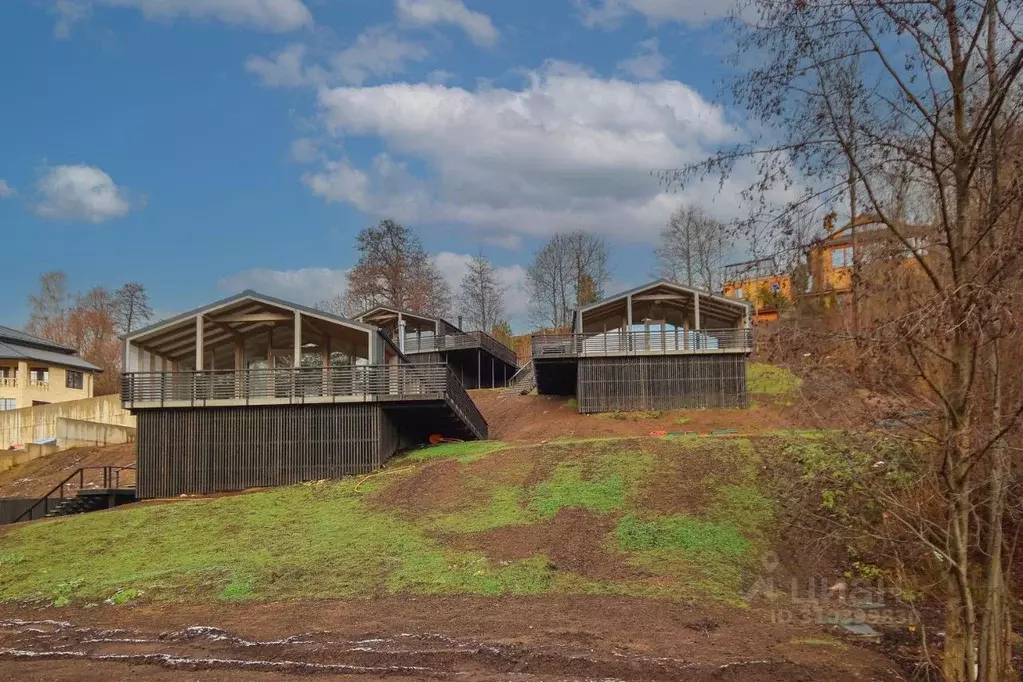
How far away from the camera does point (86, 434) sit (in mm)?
38531

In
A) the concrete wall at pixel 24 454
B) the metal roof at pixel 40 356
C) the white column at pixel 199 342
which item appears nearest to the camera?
the white column at pixel 199 342

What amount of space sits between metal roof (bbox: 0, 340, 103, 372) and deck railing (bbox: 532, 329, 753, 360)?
34091mm

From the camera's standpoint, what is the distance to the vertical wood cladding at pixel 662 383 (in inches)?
1184

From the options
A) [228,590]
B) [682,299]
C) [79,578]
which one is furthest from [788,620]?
[682,299]

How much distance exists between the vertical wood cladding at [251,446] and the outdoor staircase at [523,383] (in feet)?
59.0

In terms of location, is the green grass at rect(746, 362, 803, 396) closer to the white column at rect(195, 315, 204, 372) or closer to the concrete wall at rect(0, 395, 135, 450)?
the white column at rect(195, 315, 204, 372)

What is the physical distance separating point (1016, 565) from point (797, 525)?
136 inches

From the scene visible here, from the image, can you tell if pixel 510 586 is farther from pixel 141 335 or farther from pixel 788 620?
pixel 141 335

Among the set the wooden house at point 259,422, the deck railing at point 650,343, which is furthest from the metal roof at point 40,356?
the deck railing at point 650,343

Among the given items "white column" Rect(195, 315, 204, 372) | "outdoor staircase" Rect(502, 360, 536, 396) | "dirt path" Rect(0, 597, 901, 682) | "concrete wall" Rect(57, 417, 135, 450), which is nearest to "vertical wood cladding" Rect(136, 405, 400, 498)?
"white column" Rect(195, 315, 204, 372)

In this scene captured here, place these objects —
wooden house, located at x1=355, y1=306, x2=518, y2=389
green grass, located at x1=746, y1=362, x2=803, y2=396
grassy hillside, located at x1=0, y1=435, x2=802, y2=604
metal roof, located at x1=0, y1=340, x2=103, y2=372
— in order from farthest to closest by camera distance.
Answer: metal roof, located at x1=0, y1=340, x2=103, y2=372 → wooden house, located at x1=355, y1=306, x2=518, y2=389 → green grass, located at x1=746, y1=362, x2=803, y2=396 → grassy hillside, located at x1=0, y1=435, x2=802, y2=604

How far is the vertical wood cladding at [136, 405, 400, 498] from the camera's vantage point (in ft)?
71.5

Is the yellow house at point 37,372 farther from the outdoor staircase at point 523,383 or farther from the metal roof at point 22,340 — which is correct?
the outdoor staircase at point 523,383

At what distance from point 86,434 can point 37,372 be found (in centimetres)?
1327
